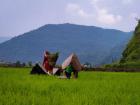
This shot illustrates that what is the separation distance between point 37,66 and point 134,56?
166 feet

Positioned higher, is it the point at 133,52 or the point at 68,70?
the point at 133,52

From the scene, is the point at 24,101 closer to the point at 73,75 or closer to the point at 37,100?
the point at 37,100

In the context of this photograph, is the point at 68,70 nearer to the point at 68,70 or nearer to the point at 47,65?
the point at 68,70

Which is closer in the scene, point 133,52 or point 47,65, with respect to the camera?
point 47,65

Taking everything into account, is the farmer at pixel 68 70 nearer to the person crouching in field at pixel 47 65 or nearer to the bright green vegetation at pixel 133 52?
the person crouching in field at pixel 47 65

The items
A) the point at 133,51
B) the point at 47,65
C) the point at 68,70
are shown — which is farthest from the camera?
the point at 133,51

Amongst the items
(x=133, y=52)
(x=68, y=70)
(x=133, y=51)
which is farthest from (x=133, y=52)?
(x=68, y=70)

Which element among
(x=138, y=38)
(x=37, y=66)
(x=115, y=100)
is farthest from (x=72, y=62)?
(x=138, y=38)

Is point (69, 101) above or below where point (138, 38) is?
A: below

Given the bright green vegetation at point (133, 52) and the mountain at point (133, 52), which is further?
the mountain at point (133, 52)

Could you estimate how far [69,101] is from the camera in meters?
9.11

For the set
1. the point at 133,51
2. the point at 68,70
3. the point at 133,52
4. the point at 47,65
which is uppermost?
the point at 133,51

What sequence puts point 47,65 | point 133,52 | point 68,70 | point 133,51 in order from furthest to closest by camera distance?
point 133,51 < point 133,52 < point 47,65 < point 68,70

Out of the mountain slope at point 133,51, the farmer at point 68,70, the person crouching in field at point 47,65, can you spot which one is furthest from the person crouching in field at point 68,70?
the mountain slope at point 133,51
